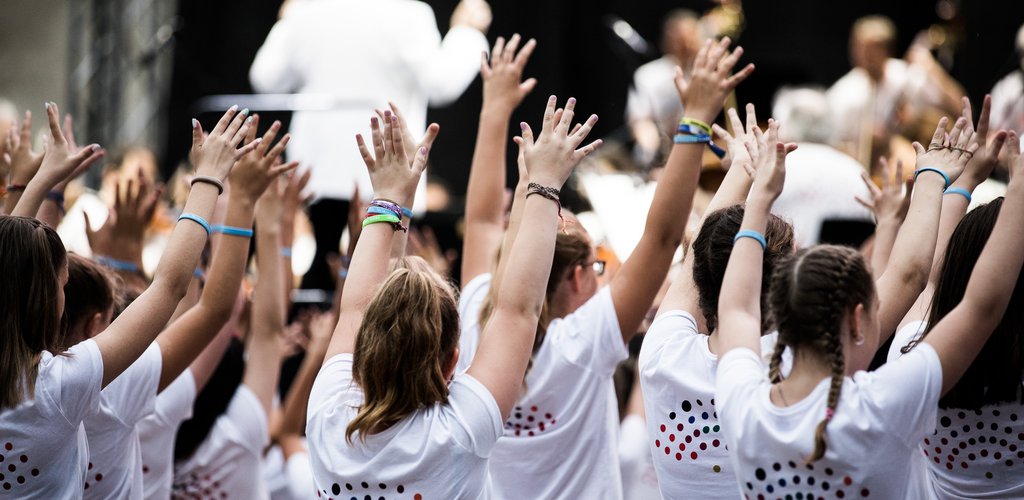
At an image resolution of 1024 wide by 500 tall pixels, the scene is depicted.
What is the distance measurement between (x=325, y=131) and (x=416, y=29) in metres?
0.75

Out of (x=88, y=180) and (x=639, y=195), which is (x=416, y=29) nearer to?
(x=639, y=195)

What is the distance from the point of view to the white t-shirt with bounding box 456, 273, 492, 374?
10.5 feet

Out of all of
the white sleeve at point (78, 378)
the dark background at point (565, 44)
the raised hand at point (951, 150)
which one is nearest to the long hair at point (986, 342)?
the raised hand at point (951, 150)

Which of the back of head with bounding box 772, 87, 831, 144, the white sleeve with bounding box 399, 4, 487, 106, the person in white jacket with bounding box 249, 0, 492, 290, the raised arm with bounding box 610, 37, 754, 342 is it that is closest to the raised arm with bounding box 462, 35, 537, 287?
the raised arm with bounding box 610, 37, 754, 342

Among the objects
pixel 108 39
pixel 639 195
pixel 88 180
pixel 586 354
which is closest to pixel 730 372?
pixel 586 354

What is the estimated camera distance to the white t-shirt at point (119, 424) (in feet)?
9.05

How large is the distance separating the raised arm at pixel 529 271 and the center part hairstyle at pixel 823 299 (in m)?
0.54

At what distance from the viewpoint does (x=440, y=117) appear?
10.4 metres

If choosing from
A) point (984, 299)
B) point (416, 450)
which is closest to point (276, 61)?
point (416, 450)

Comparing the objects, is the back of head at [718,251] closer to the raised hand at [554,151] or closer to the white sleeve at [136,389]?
the raised hand at [554,151]

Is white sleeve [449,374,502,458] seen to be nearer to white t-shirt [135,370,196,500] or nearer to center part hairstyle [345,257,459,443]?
center part hairstyle [345,257,459,443]

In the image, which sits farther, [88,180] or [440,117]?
[440,117]

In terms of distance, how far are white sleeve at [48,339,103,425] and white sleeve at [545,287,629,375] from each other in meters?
1.19

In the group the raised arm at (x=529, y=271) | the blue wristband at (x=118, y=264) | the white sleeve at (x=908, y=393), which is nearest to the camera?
the white sleeve at (x=908, y=393)
